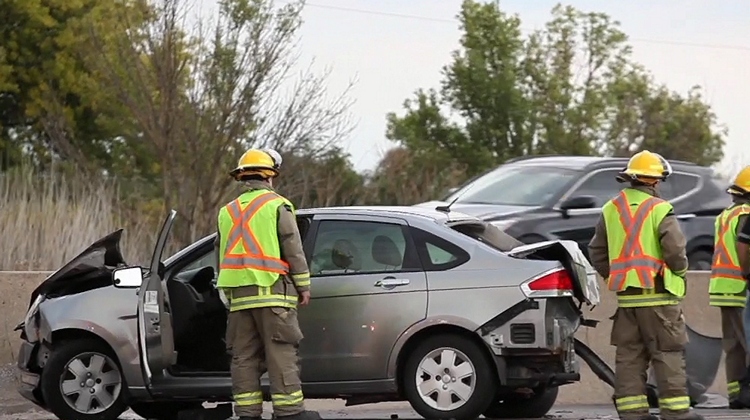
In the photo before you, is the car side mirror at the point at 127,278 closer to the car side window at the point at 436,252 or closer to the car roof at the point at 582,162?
the car side window at the point at 436,252

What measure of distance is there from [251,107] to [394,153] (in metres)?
14.0

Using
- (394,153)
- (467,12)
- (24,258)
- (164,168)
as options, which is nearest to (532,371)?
(24,258)

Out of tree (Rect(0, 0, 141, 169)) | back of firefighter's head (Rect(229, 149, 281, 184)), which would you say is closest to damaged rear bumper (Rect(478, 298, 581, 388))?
back of firefighter's head (Rect(229, 149, 281, 184))

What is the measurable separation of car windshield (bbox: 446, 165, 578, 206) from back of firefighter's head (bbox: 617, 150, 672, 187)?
474 cm

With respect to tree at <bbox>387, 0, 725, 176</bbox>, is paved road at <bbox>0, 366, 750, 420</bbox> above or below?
below

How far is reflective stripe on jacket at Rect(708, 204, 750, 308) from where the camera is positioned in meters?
10.6

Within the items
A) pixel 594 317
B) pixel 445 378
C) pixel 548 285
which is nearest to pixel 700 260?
pixel 594 317

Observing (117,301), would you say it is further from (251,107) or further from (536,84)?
(536,84)

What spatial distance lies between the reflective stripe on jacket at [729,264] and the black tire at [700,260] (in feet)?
11.1

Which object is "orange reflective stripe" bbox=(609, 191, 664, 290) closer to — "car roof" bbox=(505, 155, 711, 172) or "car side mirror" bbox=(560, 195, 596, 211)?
"car side mirror" bbox=(560, 195, 596, 211)

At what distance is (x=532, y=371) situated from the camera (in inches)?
352

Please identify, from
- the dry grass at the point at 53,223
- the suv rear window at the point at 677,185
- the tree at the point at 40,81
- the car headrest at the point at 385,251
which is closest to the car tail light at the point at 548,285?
the car headrest at the point at 385,251

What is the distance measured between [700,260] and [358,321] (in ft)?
20.3

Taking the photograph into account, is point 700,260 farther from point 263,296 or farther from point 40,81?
point 40,81
